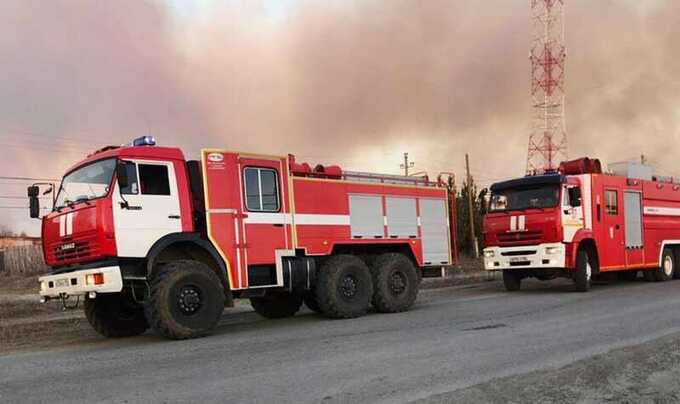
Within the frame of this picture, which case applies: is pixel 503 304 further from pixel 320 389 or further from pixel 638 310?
pixel 320 389

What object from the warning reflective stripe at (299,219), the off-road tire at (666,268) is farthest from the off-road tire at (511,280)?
the warning reflective stripe at (299,219)

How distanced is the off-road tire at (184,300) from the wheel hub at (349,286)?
282 cm

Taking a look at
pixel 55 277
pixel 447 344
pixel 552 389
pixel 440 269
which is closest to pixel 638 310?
pixel 440 269

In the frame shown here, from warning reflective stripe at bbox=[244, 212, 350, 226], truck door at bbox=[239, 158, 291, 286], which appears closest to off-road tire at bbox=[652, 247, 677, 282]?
warning reflective stripe at bbox=[244, 212, 350, 226]

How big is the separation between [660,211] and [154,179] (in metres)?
16.6

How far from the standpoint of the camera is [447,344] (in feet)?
29.0

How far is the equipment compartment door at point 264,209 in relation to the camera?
11.1 meters

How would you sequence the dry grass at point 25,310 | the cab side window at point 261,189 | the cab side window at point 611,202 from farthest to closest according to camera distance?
the cab side window at point 611,202, the dry grass at point 25,310, the cab side window at point 261,189

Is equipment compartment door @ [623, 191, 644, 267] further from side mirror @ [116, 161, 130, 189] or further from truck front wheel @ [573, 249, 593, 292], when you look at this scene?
side mirror @ [116, 161, 130, 189]

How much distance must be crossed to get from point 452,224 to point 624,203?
22.0 ft

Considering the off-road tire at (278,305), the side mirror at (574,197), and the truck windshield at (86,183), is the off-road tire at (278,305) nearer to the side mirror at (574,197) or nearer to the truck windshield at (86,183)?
the truck windshield at (86,183)

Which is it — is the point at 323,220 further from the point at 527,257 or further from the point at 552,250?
the point at 552,250

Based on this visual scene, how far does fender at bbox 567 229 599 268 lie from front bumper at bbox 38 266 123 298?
37.5ft

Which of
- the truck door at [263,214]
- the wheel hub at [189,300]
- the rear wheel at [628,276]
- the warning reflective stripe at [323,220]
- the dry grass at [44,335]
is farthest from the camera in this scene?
the rear wheel at [628,276]
